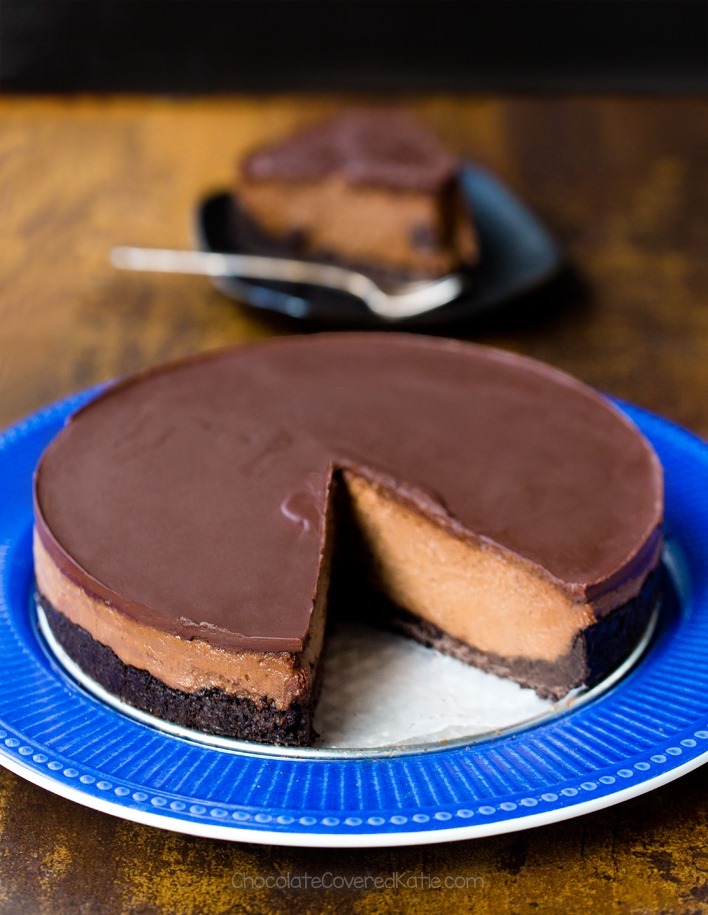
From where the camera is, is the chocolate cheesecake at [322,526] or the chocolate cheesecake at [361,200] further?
the chocolate cheesecake at [361,200]

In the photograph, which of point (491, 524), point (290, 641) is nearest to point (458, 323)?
point (491, 524)

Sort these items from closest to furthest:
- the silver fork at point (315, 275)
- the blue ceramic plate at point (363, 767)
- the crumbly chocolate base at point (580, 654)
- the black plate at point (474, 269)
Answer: the blue ceramic plate at point (363, 767) < the crumbly chocolate base at point (580, 654) < the black plate at point (474, 269) < the silver fork at point (315, 275)

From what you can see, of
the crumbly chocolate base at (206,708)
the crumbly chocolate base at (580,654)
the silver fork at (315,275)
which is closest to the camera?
the crumbly chocolate base at (206,708)

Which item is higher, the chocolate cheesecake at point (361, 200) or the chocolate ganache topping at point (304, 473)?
the chocolate ganache topping at point (304, 473)

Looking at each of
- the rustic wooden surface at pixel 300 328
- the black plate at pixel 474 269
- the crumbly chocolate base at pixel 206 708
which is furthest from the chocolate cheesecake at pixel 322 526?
the black plate at pixel 474 269

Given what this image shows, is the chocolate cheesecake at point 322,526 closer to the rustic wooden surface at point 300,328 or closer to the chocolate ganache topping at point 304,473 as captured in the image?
the chocolate ganache topping at point 304,473
